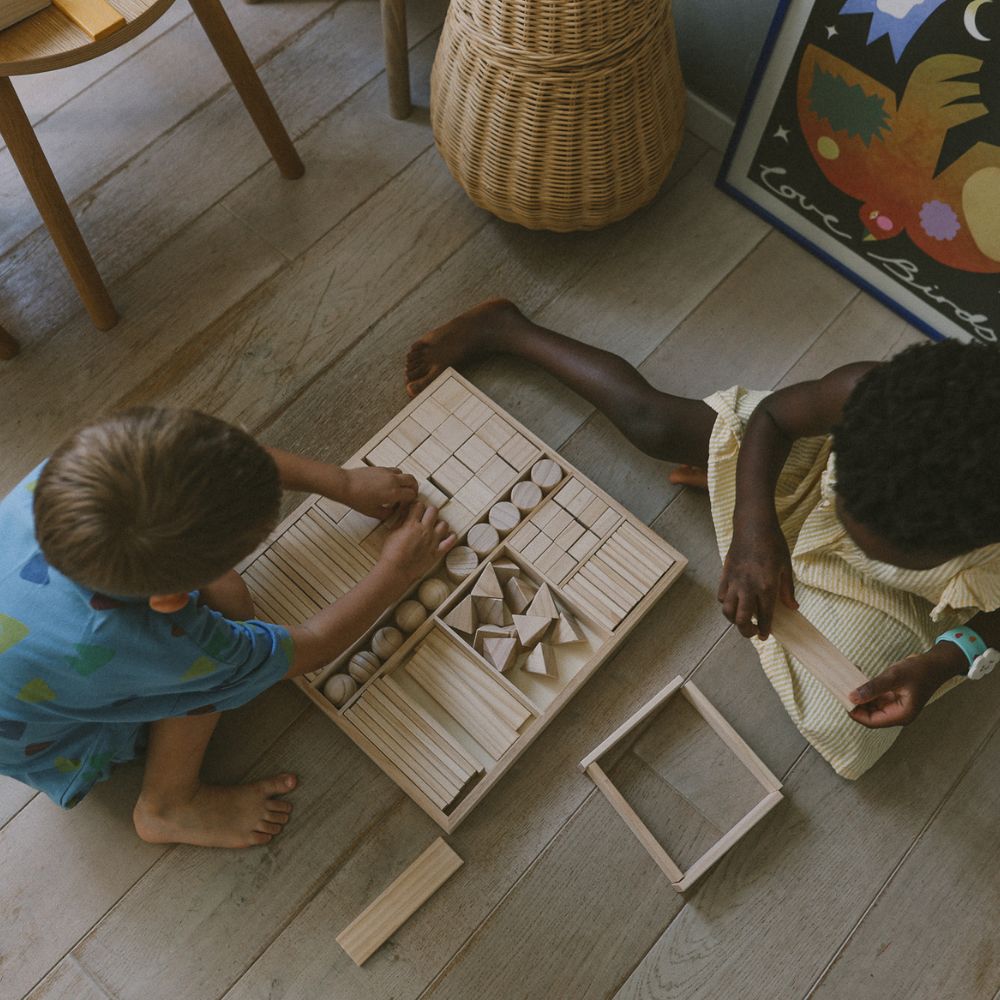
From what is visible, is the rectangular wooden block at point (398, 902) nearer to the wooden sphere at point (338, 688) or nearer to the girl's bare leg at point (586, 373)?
the wooden sphere at point (338, 688)

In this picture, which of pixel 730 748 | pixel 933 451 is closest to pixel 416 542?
pixel 730 748

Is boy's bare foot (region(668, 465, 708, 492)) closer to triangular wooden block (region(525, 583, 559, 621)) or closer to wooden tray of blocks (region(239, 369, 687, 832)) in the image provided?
wooden tray of blocks (region(239, 369, 687, 832))

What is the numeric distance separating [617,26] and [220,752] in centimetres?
93

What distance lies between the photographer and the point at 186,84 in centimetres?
143

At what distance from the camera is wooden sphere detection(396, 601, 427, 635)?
1.09 metres

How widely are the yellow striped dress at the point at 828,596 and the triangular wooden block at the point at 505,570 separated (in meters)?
0.24

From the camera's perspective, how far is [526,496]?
1.12m

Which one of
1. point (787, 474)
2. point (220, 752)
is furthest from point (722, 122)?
point (220, 752)

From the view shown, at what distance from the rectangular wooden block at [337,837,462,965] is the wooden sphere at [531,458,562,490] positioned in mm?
419

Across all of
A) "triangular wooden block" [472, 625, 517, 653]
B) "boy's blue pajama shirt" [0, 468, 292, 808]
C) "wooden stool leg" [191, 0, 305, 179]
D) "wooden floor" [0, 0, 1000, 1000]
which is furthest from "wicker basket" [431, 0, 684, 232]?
"boy's blue pajama shirt" [0, 468, 292, 808]

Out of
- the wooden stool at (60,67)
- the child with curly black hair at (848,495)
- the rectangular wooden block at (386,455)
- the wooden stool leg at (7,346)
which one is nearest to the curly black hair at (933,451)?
the child with curly black hair at (848,495)

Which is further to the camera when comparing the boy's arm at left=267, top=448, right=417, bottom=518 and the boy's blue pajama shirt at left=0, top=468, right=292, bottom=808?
the boy's arm at left=267, top=448, right=417, bottom=518

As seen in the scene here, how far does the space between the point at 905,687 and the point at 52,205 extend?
3.60ft

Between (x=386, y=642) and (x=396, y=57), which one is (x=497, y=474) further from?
(x=396, y=57)
